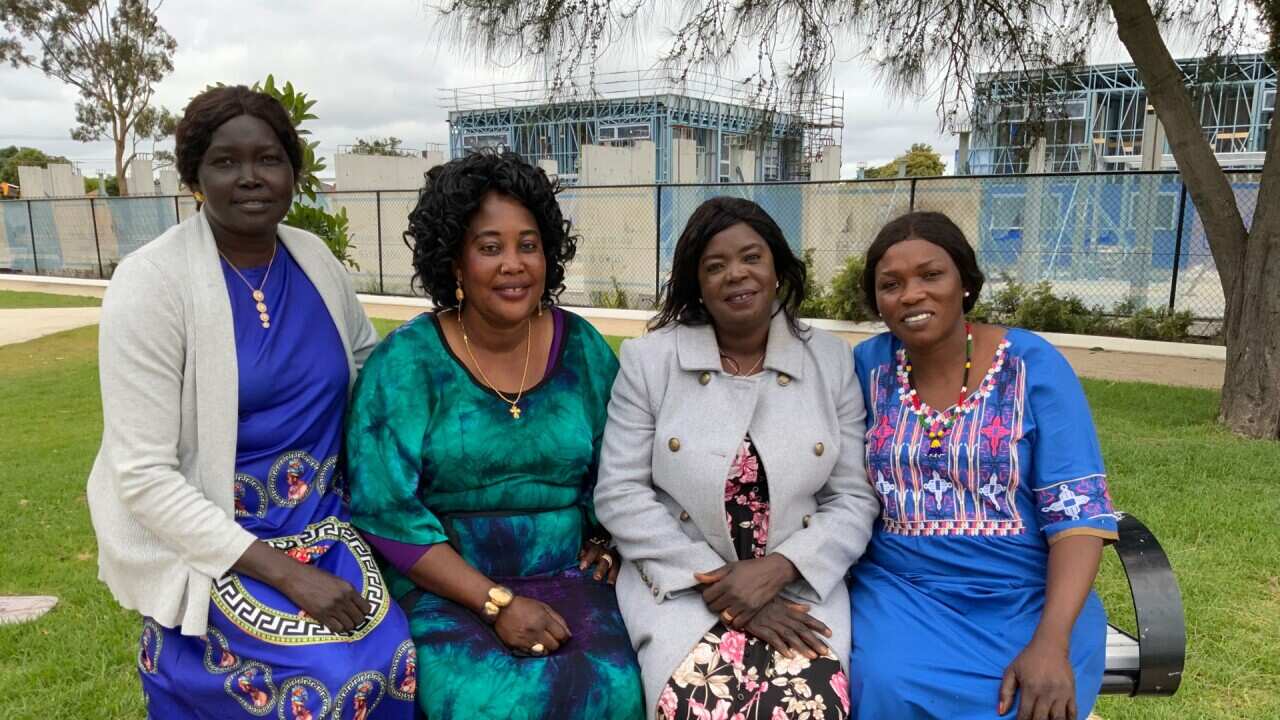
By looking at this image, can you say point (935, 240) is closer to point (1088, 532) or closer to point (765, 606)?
point (1088, 532)

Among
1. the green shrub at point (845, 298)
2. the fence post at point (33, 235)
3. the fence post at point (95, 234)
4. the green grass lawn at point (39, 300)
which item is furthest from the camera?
the fence post at point (33, 235)

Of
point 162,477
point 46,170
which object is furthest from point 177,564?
point 46,170

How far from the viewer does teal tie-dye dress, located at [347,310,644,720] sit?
2182mm

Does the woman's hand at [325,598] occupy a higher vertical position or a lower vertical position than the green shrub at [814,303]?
higher

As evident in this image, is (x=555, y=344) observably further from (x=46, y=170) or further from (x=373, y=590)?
(x=46, y=170)

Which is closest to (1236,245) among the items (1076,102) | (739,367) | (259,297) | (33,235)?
(1076,102)

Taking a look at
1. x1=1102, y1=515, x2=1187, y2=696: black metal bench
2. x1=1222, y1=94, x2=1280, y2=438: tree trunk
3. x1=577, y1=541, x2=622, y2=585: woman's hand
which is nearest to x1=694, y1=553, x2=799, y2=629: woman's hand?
x1=577, y1=541, x2=622, y2=585: woman's hand

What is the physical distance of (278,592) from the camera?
2166mm

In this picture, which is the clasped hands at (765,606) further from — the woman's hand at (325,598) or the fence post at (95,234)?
the fence post at (95,234)

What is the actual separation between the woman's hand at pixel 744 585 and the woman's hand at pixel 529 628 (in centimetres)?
37

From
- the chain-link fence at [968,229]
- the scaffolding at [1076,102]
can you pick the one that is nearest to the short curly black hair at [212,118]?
the scaffolding at [1076,102]

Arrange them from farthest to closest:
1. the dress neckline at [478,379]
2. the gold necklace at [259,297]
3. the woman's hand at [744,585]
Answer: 1. the dress neckline at [478,379]
2. the gold necklace at [259,297]
3. the woman's hand at [744,585]

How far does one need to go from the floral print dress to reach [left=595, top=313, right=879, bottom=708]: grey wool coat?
8 centimetres

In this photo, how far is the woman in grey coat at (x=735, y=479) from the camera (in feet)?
7.30
